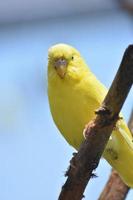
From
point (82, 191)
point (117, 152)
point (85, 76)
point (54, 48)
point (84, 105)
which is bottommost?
point (82, 191)

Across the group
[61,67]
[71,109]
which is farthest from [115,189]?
[61,67]

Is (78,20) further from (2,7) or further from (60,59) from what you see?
(60,59)

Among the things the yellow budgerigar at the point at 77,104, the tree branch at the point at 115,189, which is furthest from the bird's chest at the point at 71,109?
the tree branch at the point at 115,189

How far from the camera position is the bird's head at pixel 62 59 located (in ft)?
5.99

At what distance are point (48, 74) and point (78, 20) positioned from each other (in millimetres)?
397

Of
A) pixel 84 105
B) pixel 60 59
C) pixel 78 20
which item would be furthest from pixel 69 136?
pixel 78 20

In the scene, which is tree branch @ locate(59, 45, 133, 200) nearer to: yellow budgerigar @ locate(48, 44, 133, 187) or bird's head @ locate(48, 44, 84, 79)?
yellow budgerigar @ locate(48, 44, 133, 187)

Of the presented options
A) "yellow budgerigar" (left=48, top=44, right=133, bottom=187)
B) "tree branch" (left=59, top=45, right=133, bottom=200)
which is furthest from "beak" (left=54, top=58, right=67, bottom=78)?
"tree branch" (left=59, top=45, right=133, bottom=200)

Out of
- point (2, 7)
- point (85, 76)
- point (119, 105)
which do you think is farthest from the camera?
point (85, 76)

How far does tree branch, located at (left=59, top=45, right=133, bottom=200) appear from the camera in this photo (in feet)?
3.62

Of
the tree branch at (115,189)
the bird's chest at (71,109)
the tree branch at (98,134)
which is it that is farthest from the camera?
the tree branch at (115,189)

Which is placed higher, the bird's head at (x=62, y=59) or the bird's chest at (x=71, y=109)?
the bird's head at (x=62, y=59)

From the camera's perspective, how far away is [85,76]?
1841 mm

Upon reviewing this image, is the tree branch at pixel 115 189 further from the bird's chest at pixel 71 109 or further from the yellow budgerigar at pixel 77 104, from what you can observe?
the bird's chest at pixel 71 109
